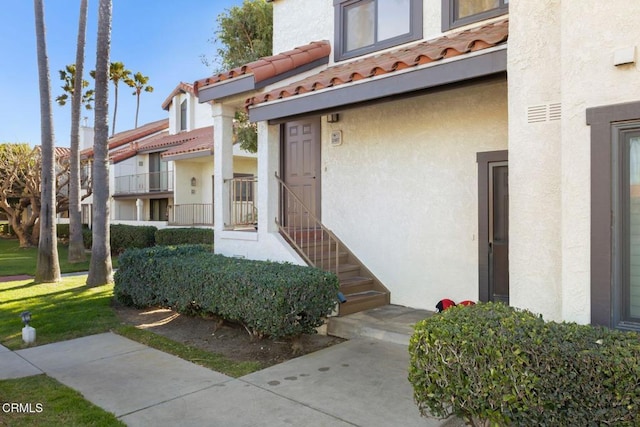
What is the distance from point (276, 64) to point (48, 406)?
5.94 metres

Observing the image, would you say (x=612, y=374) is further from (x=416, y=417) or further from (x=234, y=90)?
(x=234, y=90)

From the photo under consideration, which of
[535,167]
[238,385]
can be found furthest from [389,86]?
[238,385]

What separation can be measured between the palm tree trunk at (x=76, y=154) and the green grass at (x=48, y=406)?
10.9 metres

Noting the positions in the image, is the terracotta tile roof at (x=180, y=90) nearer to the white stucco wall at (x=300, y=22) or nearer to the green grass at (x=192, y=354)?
the white stucco wall at (x=300, y=22)

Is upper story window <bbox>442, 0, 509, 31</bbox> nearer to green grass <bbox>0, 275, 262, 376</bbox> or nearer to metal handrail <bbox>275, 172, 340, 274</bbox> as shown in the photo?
metal handrail <bbox>275, 172, 340, 274</bbox>

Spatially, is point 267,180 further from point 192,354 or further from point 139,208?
point 139,208

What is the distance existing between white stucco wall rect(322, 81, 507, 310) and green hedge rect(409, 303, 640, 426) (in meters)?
3.62

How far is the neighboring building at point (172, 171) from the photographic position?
21.1 metres

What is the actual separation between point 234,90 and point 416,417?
19.7 ft

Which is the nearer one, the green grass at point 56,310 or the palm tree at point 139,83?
the green grass at point 56,310

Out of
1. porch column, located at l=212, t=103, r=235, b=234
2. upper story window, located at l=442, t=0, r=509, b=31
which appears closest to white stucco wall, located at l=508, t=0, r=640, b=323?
upper story window, located at l=442, t=0, r=509, b=31

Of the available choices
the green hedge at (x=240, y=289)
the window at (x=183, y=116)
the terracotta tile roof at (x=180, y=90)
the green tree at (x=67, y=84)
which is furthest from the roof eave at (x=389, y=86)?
the green tree at (x=67, y=84)

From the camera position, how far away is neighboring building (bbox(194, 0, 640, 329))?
343 cm

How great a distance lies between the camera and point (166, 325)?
24.3 ft
